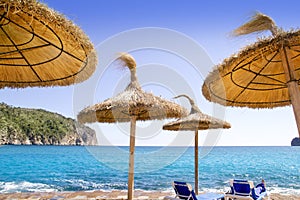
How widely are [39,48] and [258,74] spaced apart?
8.06 feet

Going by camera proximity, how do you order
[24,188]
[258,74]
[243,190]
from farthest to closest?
[24,188]
[243,190]
[258,74]

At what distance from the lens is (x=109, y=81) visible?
14.6 ft

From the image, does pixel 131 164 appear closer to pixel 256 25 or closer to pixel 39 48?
pixel 39 48

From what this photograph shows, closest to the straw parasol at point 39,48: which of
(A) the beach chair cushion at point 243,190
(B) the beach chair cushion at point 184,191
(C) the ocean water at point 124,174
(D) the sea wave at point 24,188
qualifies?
(B) the beach chair cushion at point 184,191

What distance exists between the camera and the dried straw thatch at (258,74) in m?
2.35

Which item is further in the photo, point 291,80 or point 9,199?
point 9,199

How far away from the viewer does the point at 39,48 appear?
110 inches

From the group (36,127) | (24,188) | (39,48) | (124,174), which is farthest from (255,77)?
(36,127)

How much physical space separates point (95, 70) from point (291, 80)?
6.05ft

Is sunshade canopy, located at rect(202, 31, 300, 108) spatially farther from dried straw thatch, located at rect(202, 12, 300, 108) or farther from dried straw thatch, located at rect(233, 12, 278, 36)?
dried straw thatch, located at rect(233, 12, 278, 36)

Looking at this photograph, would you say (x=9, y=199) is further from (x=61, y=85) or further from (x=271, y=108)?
(x=271, y=108)

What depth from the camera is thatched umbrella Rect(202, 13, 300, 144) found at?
2.35m

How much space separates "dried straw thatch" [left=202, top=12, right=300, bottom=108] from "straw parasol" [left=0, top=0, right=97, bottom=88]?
4.28 feet

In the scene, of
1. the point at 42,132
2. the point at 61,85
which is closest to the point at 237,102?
the point at 61,85
